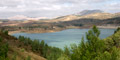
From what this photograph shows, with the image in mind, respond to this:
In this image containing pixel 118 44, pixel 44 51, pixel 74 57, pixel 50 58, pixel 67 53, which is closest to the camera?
pixel 74 57

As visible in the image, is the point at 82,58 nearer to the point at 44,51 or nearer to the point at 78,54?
the point at 78,54

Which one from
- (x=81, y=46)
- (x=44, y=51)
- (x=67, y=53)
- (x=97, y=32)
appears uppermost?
(x=97, y=32)

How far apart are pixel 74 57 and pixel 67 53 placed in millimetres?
3479

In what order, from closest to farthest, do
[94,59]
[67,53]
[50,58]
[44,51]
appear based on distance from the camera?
[94,59] → [67,53] → [50,58] → [44,51]

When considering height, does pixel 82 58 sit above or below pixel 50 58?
above

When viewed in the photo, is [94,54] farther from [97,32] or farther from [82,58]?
[97,32]

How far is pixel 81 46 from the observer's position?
20.3 m

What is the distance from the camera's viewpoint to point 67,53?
22.2m

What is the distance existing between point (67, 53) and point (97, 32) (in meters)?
5.82

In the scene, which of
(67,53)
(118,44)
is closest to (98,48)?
(67,53)

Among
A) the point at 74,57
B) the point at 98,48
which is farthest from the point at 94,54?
the point at 74,57

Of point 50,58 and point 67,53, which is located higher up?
point 67,53

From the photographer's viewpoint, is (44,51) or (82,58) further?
(44,51)

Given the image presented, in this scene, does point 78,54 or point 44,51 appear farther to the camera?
point 44,51
